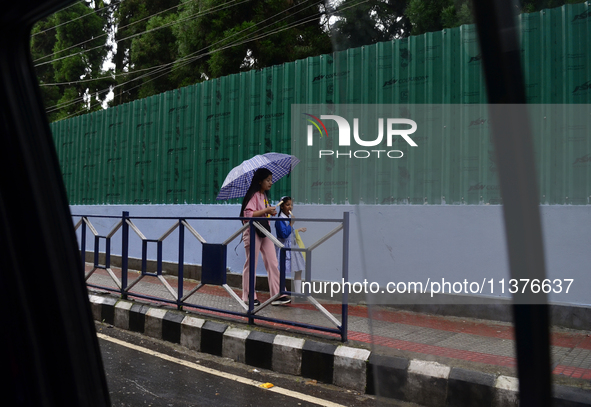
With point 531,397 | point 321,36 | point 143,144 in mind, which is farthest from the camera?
point 321,36

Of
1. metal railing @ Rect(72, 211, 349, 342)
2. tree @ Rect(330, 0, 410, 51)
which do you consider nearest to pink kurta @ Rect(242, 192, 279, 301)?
metal railing @ Rect(72, 211, 349, 342)

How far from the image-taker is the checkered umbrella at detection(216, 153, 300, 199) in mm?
7430

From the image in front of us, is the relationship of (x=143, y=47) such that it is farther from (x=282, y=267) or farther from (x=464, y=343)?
(x=464, y=343)

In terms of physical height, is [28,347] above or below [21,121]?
below

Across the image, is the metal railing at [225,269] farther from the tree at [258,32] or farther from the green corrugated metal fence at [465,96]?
the tree at [258,32]

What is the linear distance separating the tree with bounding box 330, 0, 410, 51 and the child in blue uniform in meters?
4.53

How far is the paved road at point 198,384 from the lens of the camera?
4082 mm

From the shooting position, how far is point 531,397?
2.47ft

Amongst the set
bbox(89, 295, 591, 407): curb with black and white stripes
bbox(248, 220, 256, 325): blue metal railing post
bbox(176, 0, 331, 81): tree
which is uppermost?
bbox(176, 0, 331, 81): tree

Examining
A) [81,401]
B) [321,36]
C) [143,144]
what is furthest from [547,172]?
[321,36]

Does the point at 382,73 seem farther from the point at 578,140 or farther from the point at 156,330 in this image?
the point at 156,330

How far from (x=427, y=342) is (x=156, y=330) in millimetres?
5654

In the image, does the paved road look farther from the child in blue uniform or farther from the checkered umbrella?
the checkered umbrella

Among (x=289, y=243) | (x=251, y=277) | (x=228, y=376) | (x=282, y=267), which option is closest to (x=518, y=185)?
(x=228, y=376)
